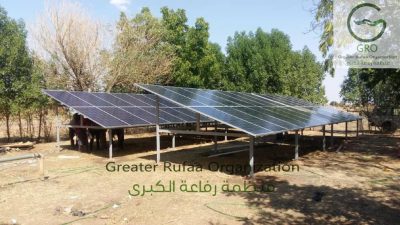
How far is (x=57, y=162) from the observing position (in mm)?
15469

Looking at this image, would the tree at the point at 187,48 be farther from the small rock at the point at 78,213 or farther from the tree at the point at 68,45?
the small rock at the point at 78,213

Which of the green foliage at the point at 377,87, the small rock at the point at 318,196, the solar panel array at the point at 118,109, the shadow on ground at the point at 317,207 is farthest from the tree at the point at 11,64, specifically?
the green foliage at the point at 377,87

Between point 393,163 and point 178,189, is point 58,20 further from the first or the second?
point 393,163

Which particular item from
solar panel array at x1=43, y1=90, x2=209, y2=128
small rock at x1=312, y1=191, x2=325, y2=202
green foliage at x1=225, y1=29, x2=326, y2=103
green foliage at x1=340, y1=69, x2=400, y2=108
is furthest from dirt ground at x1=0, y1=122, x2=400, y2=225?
green foliage at x1=225, y1=29, x2=326, y2=103

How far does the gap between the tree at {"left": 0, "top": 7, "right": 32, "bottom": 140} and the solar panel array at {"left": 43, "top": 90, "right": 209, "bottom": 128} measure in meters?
4.19

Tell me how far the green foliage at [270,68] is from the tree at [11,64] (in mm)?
26543

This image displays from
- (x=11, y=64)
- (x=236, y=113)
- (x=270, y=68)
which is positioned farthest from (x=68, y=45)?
(x=270, y=68)

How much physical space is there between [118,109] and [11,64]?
763cm

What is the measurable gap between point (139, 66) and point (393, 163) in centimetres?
2006

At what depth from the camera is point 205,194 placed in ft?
33.1

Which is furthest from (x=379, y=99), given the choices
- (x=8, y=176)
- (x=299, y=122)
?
(x=8, y=176)

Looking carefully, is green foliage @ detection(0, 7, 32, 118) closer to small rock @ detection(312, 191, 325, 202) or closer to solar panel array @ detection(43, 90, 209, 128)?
solar panel array @ detection(43, 90, 209, 128)

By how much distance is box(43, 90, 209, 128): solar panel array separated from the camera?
54.1 ft

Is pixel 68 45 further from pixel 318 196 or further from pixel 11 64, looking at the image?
pixel 318 196
